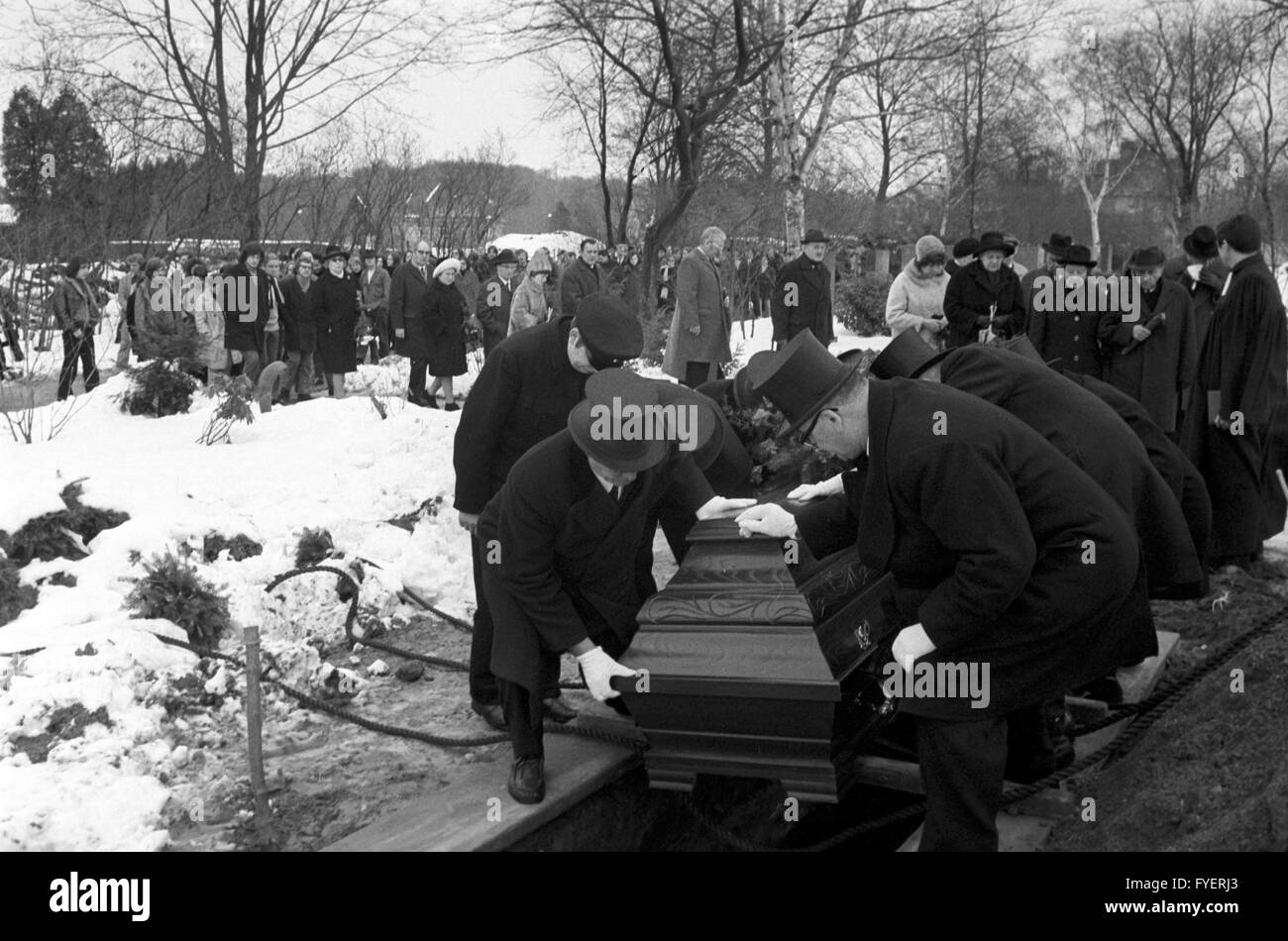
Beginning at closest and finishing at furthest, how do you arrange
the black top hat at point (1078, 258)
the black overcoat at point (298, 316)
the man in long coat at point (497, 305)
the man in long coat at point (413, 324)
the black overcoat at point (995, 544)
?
the black overcoat at point (995, 544), the black top hat at point (1078, 258), the man in long coat at point (413, 324), the black overcoat at point (298, 316), the man in long coat at point (497, 305)

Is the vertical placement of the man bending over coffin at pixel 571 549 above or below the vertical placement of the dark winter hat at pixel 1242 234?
below

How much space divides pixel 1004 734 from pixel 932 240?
20.3ft

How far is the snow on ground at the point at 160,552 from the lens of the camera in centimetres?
400

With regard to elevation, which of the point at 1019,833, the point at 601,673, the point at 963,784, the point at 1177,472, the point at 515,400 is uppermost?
the point at 515,400

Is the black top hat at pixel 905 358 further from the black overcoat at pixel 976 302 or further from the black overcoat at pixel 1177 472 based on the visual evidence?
the black overcoat at pixel 976 302

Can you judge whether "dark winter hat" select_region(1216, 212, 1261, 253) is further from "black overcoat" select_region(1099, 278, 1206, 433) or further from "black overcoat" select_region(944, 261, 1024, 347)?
"black overcoat" select_region(944, 261, 1024, 347)

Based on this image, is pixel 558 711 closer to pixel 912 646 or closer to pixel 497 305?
pixel 912 646

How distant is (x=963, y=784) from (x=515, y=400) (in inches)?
88.2

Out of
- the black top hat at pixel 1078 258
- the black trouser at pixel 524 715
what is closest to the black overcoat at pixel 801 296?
the black top hat at pixel 1078 258

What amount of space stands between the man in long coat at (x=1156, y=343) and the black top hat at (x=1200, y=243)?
451 mm

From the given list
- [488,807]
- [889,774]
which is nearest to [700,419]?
[889,774]

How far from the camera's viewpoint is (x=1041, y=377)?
12.5 feet

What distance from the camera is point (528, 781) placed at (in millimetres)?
4012
